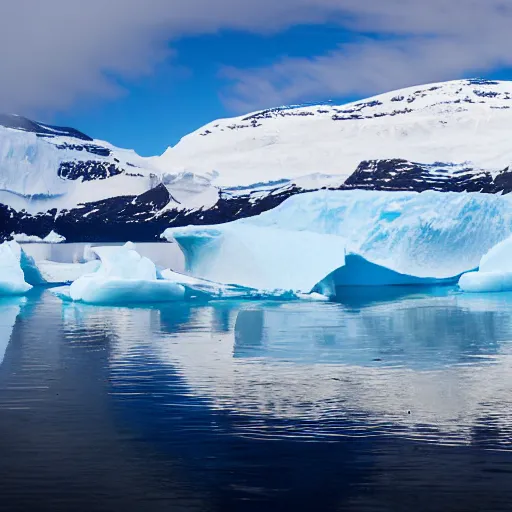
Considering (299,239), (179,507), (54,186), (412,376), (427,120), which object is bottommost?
(179,507)

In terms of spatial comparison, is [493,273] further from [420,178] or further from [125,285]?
[420,178]

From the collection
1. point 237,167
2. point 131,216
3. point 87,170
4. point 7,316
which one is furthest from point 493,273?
point 87,170

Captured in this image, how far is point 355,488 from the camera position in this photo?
4.20 metres

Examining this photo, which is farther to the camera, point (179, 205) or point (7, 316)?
point (179, 205)

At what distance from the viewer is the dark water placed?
4.15 metres

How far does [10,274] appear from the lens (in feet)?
55.2

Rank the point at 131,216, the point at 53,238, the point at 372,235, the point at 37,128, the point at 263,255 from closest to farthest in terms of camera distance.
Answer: the point at 263,255, the point at 372,235, the point at 53,238, the point at 131,216, the point at 37,128

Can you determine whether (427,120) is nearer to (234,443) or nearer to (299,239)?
(299,239)

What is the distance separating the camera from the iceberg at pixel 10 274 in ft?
54.4

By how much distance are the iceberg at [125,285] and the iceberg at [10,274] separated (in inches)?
100

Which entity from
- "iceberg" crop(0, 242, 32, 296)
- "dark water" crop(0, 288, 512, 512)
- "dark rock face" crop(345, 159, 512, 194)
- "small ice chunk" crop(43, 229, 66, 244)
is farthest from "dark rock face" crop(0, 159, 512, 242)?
"dark water" crop(0, 288, 512, 512)

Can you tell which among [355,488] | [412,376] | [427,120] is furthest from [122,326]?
[427,120]

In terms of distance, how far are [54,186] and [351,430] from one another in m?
30.2

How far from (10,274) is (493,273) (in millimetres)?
8985
